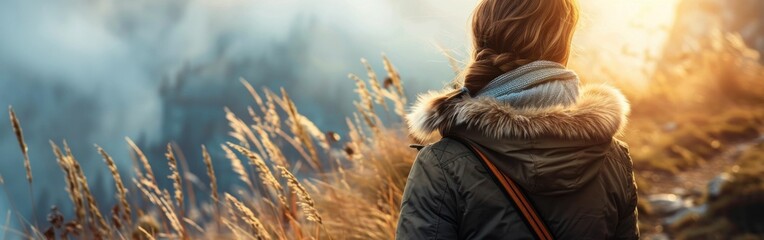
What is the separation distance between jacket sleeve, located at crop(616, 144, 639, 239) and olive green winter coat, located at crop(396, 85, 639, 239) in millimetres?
204

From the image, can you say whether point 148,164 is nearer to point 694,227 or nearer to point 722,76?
point 694,227

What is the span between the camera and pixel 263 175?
7.73 ft

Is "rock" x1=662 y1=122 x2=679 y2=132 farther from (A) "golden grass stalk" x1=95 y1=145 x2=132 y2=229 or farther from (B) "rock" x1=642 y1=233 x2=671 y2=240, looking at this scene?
(A) "golden grass stalk" x1=95 y1=145 x2=132 y2=229

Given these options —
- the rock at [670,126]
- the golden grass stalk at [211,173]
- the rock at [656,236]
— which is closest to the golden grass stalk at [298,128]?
the golden grass stalk at [211,173]

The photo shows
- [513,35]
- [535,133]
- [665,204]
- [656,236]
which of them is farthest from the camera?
[665,204]

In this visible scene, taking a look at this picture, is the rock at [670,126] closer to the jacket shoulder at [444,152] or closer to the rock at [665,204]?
the rock at [665,204]

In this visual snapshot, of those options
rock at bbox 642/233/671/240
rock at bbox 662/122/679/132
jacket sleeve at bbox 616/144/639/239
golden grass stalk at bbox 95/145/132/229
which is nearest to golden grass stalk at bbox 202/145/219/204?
golden grass stalk at bbox 95/145/132/229

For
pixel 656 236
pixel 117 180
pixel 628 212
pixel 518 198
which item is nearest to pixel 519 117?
pixel 518 198

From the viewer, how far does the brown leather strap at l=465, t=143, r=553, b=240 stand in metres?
1.68

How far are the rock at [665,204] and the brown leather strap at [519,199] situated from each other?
3.90m

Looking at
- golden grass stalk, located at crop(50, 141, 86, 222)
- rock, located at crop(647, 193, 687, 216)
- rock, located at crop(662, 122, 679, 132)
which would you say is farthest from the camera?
rock, located at crop(662, 122, 679, 132)

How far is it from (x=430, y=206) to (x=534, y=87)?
1.20ft

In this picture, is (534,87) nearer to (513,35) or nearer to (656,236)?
(513,35)

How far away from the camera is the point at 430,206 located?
1698 mm
